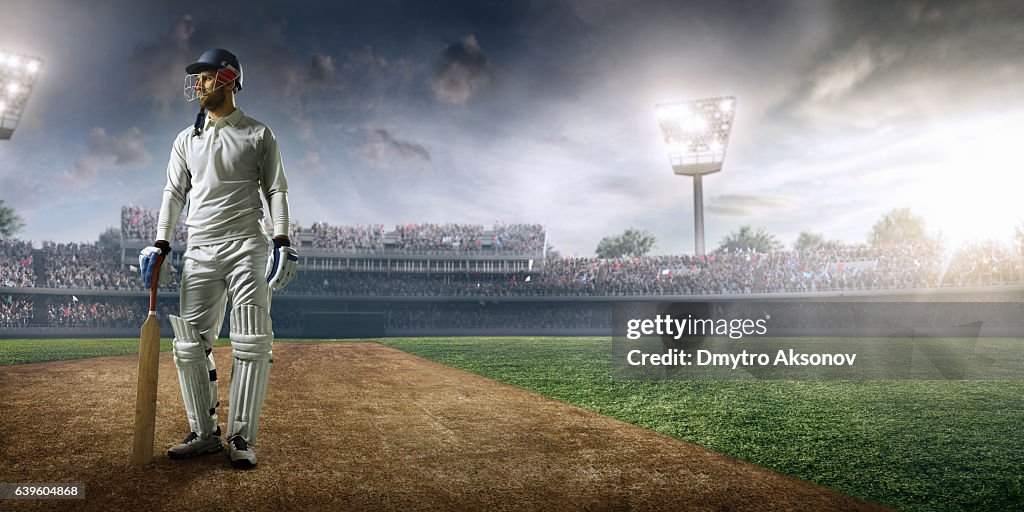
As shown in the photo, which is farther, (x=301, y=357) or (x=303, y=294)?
(x=303, y=294)

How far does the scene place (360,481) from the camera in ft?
10.1

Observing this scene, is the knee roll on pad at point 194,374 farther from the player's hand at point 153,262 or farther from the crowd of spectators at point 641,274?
the crowd of spectators at point 641,274

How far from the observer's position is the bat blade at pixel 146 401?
10.6 feet

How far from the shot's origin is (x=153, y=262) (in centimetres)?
340

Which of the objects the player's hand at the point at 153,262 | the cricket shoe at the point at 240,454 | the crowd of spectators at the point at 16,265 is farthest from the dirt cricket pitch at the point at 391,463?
the crowd of spectators at the point at 16,265

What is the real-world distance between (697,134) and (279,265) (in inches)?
1356

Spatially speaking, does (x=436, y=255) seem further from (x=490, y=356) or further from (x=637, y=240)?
(x=637, y=240)

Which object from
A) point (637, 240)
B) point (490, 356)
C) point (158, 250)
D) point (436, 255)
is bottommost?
point (490, 356)

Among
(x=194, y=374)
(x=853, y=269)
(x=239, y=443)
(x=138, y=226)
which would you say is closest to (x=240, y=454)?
(x=239, y=443)

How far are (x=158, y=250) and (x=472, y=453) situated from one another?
7.84 feet

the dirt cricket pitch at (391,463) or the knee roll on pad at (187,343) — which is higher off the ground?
the knee roll on pad at (187,343)

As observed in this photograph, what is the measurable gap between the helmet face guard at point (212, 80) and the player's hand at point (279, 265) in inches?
43.3

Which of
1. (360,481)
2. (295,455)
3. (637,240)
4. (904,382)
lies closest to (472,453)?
(360,481)

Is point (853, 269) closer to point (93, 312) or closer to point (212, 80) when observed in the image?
point (212, 80)
